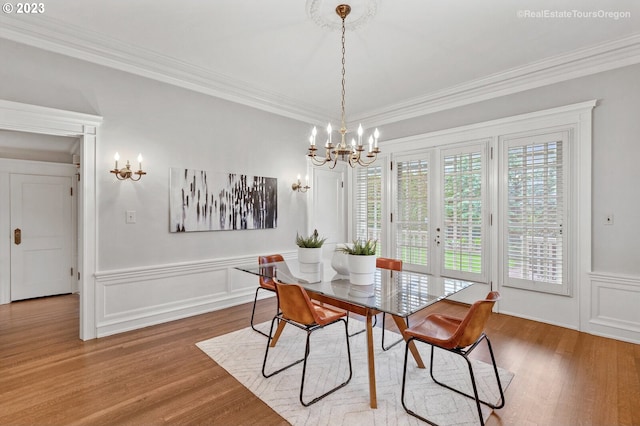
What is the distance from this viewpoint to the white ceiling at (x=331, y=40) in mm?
2521

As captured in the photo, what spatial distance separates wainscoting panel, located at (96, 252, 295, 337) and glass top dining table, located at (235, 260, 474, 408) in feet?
4.22

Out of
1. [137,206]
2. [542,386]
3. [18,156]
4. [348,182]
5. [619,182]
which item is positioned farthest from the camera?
[348,182]

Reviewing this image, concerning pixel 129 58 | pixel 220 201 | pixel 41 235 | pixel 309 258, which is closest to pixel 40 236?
pixel 41 235

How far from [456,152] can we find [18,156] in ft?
21.1

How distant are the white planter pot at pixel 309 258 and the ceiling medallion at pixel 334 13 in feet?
6.55

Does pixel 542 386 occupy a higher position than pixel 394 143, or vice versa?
pixel 394 143

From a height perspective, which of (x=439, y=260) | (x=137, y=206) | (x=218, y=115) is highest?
(x=218, y=115)

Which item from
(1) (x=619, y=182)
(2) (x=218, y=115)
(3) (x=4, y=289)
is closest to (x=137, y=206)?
(2) (x=218, y=115)

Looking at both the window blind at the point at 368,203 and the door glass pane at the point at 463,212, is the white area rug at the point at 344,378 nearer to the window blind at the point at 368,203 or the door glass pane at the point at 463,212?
the door glass pane at the point at 463,212

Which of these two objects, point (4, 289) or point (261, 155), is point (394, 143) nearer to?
point (261, 155)

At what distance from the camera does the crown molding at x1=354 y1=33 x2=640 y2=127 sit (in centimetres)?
304

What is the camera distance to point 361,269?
236 centimetres

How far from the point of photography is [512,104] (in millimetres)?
3791

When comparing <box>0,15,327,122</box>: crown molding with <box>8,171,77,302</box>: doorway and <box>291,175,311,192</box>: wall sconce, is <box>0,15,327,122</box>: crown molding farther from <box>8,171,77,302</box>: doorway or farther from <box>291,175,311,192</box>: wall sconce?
<box>8,171,77,302</box>: doorway
